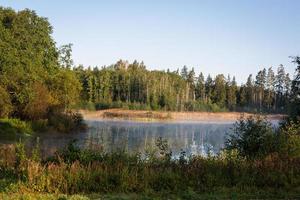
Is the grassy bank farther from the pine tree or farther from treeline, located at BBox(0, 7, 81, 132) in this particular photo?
the pine tree

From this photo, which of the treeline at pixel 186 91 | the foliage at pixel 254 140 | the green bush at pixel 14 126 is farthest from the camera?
the treeline at pixel 186 91

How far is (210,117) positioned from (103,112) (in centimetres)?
2684

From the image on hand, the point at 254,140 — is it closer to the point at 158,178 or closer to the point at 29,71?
the point at 158,178

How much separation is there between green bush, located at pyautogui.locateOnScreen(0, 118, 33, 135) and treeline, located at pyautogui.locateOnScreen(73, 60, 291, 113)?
77353 mm

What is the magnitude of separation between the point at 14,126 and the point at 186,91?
110383 millimetres

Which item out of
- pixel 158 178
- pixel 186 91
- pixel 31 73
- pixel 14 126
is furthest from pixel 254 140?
pixel 186 91

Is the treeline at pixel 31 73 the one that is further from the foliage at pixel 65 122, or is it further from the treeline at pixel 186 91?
the treeline at pixel 186 91

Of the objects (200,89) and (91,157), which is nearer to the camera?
(91,157)

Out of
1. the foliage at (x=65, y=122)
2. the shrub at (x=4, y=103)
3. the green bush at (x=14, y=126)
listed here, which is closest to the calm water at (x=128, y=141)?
the green bush at (x=14, y=126)

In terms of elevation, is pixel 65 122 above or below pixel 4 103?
below

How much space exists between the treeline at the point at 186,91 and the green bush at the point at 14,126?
77353 mm

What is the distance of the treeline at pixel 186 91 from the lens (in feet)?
422

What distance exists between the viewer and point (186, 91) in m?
149

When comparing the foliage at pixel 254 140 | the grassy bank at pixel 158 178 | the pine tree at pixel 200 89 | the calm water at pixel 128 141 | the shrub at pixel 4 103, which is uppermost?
the pine tree at pixel 200 89
